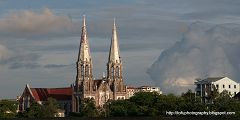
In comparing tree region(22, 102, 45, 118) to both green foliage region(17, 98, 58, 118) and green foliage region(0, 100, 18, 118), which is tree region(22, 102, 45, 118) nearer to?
green foliage region(17, 98, 58, 118)

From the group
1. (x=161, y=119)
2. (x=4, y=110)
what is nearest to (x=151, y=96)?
(x=4, y=110)

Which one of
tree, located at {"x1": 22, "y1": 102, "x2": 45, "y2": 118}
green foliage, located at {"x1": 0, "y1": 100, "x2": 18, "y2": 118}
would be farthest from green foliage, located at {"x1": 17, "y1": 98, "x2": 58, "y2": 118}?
green foliage, located at {"x1": 0, "y1": 100, "x2": 18, "y2": 118}

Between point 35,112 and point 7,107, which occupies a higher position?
point 7,107

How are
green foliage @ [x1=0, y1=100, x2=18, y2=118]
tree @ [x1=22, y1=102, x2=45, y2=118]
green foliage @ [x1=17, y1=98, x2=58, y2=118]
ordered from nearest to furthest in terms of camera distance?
tree @ [x1=22, y1=102, x2=45, y2=118]
green foliage @ [x1=17, y1=98, x2=58, y2=118]
green foliage @ [x1=0, y1=100, x2=18, y2=118]

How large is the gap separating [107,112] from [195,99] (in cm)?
2412

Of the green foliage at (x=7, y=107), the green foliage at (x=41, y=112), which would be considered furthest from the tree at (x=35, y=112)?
the green foliage at (x=7, y=107)

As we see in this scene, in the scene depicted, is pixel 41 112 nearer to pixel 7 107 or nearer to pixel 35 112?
pixel 35 112

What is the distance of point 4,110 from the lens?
18350 centimetres

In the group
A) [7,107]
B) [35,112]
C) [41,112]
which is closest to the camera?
[41,112]

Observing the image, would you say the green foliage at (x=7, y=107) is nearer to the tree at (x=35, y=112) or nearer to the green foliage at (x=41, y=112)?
the green foliage at (x=41, y=112)

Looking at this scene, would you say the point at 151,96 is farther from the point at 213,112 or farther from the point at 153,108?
the point at 213,112

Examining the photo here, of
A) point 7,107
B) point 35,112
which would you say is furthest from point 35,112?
point 7,107

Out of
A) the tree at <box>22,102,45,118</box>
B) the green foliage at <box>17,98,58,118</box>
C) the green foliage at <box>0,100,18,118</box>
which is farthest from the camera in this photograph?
the green foliage at <box>0,100,18,118</box>

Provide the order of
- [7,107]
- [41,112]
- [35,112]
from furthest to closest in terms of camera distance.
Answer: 1. [7,107]
2. [35,112]
3. [41,112]
